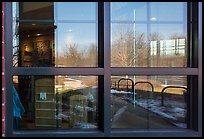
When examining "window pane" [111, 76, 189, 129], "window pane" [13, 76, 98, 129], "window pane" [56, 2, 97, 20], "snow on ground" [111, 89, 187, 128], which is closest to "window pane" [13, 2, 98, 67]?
"window pane" [56, 2, 97, 20]

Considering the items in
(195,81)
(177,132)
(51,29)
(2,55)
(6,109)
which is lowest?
(177,132)

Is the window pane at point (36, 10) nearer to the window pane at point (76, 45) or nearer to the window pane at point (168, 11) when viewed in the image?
the window pane at point (76, 45)

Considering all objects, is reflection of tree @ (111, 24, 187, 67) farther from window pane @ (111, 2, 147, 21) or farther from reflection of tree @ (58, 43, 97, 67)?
reflection of tree @ (58, 43, 97, 67)

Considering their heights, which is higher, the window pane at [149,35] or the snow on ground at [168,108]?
the window pane at [149,35]

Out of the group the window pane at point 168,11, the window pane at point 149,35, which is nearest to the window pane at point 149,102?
the window pane at point 149,35

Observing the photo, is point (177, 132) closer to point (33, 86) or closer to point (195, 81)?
point (195, 81)

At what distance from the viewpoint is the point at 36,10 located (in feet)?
10.5

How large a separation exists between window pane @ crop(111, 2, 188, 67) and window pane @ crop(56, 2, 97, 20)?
0.23m

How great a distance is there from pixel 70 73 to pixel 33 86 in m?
0.44

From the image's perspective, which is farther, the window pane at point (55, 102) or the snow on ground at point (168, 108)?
the snow on ground at point (168, 108)

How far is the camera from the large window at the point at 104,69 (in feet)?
9.81

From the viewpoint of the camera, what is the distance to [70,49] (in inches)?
132

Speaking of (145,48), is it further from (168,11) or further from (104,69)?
(104,69)

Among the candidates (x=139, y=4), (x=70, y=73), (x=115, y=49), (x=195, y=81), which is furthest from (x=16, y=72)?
A: (x=195, y=81)
